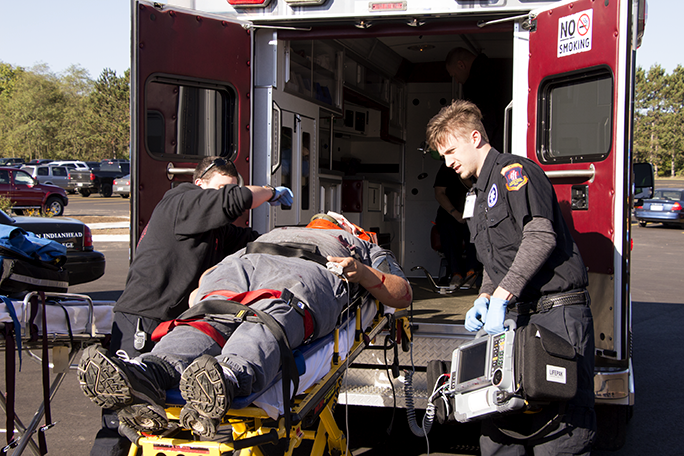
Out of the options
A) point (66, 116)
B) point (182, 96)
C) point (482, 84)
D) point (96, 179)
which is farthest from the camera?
point (66, 116)

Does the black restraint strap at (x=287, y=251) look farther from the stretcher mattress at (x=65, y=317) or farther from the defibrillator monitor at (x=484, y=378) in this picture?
the stretcher mattress at (x=65, y=317)

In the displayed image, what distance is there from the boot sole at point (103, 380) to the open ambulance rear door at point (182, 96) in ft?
7.14

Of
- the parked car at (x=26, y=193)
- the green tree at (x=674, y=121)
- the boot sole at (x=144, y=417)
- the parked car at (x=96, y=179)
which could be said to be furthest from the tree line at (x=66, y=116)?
the green tree at (x=674, y=121)

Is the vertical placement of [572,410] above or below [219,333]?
below

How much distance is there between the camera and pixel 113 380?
6.10 feet

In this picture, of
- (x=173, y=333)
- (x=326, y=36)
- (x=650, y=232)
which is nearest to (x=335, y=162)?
(x=326, y=36)

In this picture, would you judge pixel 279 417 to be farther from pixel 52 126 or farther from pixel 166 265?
pixel 52 126

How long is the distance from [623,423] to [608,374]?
354mm

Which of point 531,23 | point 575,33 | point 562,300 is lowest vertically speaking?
point 562,300

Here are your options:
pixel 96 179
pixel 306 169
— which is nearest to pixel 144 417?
pixel 306 169

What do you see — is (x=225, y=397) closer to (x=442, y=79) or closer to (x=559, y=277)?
(x=559, y=277)

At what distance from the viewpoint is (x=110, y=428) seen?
2.89 m

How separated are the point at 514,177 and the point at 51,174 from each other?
32703 mm

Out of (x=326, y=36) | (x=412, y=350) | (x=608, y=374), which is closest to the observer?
(x=608, y=374)
